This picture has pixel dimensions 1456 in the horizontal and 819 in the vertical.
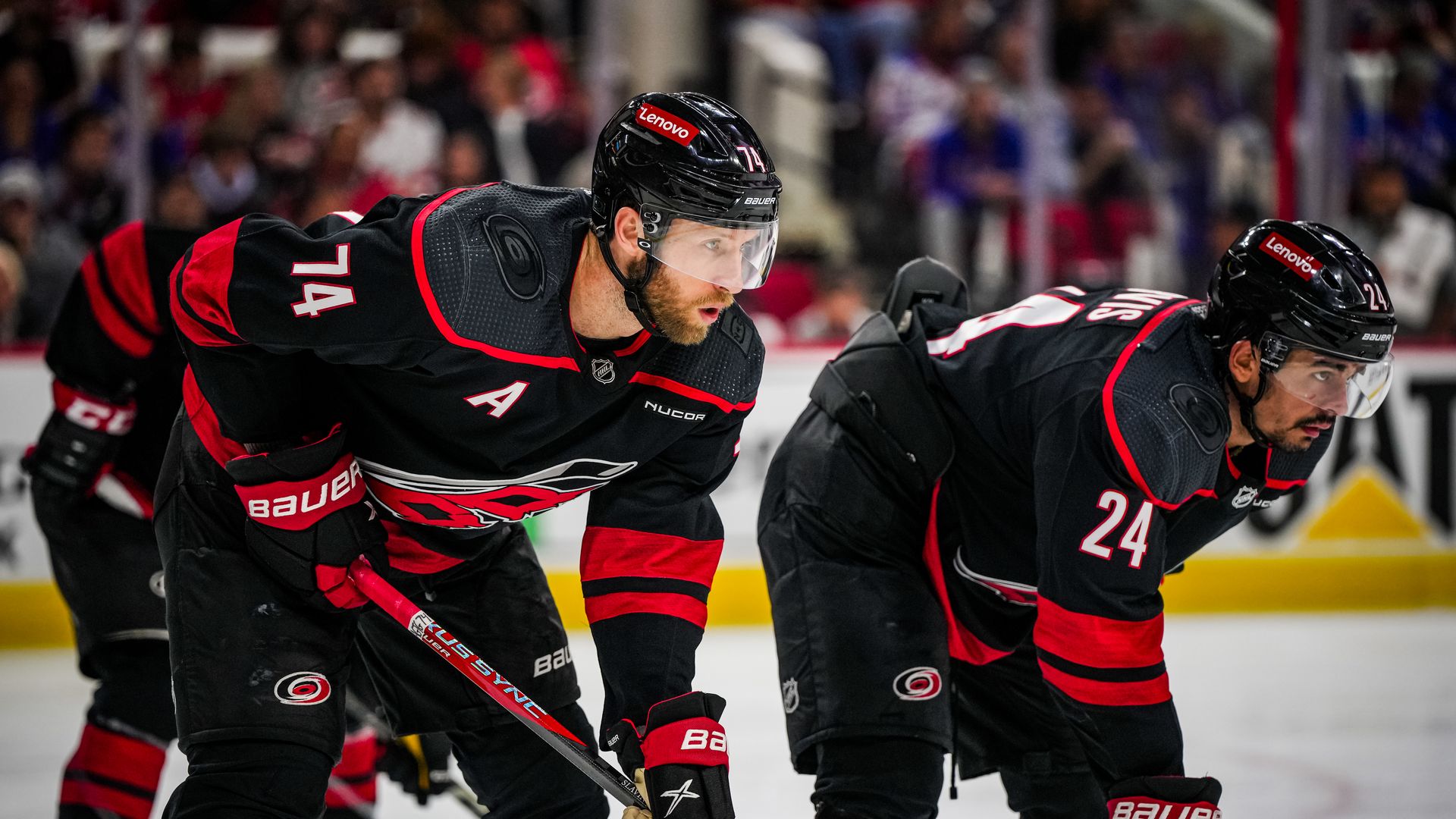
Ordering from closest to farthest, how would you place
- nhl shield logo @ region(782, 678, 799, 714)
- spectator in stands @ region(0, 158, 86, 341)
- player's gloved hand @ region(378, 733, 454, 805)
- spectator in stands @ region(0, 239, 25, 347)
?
nhl shield logo @ region(782, 678, 799, 714) → player's gloved hand @ region(378, 733, 454, 805) → spectator in stands @ region(0, 239, 25, 347) → spectator in stands @ region(0, 158, 86, 341)

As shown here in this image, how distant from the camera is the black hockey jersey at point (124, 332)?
9.89 feet

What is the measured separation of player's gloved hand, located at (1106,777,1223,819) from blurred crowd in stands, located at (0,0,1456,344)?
146 inches

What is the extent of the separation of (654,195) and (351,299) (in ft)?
1.41

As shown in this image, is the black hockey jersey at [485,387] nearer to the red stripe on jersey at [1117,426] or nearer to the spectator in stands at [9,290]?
the red stripe on jersey at [1117,426]

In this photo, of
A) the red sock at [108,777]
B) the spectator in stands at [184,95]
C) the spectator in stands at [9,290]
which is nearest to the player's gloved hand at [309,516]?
the red sock at [108,777]

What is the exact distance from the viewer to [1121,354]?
2.27 metres

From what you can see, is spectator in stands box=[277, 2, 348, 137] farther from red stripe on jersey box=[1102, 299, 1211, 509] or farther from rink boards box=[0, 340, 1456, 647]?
red stripe on jersey box=[1102, 299, 1211, 509]

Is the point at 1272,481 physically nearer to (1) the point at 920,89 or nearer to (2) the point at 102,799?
(2) the point at 102,799

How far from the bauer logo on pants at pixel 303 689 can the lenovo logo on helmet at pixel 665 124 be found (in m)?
0.90

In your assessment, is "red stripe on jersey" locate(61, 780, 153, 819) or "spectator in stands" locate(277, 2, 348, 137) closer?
"red stripe on jersey" locate(61, 780, 153, 819)

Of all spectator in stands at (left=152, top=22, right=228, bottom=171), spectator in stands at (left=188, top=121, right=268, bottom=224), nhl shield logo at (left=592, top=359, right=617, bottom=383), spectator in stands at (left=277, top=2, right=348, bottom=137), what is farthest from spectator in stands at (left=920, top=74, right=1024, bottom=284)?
nhl shield logo at (left=592, top=359, right=617, bottom=383)

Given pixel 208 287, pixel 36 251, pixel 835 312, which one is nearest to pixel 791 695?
pixel 208 287

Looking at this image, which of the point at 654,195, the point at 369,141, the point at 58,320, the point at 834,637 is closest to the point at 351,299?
the point at 654,195

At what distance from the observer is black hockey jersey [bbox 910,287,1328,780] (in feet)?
7.11
